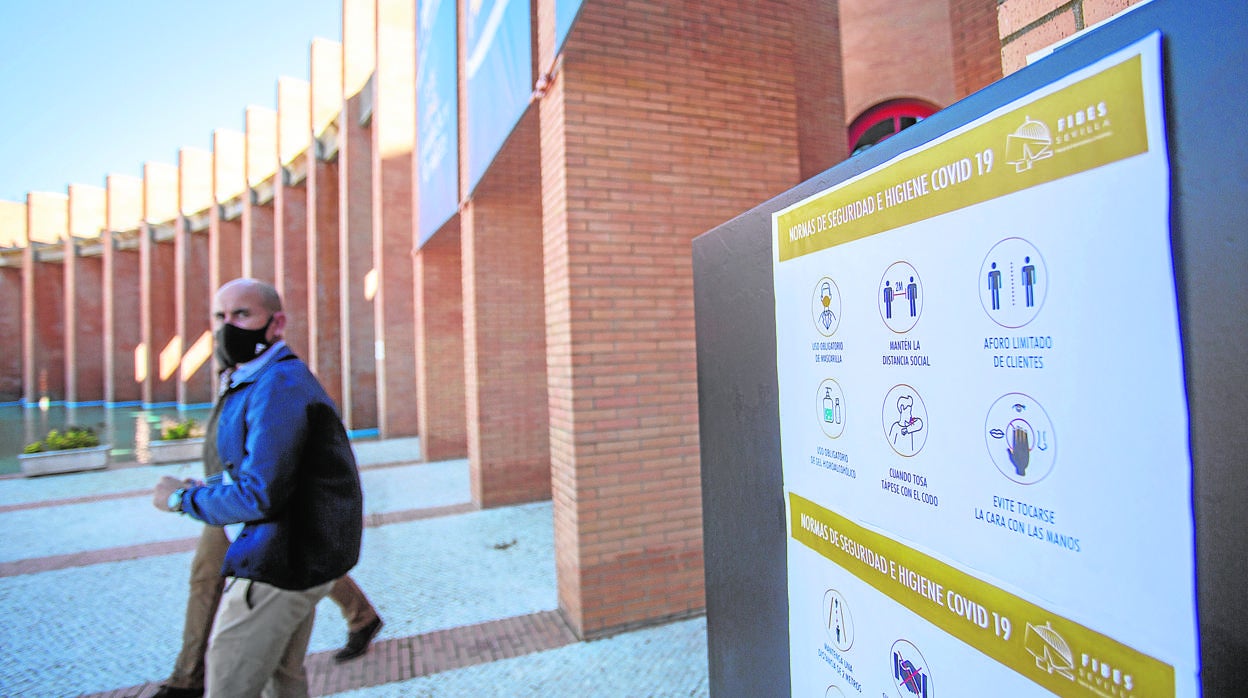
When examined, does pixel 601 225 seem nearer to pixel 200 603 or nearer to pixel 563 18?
pixel 563 18

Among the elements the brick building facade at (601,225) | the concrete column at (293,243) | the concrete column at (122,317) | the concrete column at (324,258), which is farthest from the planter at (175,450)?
the concrete column at (122,317)

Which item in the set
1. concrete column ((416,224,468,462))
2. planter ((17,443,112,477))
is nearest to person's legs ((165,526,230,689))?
concrete column ((416,224,468,462))

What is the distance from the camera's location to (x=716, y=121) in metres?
4.38

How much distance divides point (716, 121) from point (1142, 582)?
160 inches

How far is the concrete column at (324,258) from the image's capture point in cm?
1756

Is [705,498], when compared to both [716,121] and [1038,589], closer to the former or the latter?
[1038,589]

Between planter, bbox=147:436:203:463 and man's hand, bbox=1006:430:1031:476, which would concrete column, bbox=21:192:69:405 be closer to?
planter, bbox=147:436:203:463

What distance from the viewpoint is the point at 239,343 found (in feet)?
8.02

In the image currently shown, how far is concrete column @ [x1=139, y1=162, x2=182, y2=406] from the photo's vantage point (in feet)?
94.2

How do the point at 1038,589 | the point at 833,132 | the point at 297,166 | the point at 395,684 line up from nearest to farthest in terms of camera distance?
the point at 1038,589 → the point at 395,684 → the point at 833,132 → the point at 297,166

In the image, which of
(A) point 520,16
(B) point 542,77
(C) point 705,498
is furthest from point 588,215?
(C) point 705,498

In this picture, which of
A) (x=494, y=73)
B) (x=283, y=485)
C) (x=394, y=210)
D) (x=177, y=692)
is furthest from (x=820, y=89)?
(x=177, y=692)

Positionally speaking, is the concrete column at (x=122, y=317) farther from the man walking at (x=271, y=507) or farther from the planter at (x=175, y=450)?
the man walking at (x=271, y=507)

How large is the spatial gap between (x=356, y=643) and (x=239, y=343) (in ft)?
7.83
